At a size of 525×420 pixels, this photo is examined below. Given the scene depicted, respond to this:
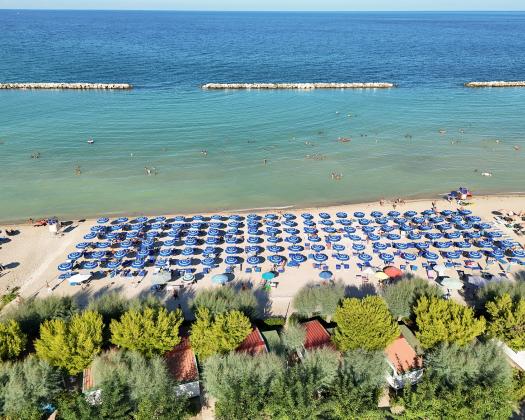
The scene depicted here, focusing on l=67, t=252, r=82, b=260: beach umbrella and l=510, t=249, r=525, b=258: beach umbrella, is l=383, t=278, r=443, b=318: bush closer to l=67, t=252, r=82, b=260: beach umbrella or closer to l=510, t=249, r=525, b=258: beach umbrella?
l=510, t=249, r=525, b=258: beach umbrella

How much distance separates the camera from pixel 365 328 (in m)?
19.5

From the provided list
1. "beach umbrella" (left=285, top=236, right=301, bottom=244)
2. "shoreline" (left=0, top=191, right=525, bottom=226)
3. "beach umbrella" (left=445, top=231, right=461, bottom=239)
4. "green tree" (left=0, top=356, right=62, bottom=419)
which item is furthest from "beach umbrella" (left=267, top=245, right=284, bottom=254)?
"green tree" (left=0, top=356, right=62, bottom=419)

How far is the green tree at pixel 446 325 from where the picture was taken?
19.5 metres

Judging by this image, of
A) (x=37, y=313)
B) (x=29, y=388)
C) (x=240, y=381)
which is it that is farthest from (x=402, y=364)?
(x=37, y=313)

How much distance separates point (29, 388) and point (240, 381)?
28.9 feet

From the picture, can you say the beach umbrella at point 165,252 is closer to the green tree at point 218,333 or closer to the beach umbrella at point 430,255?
the green tree at point 218,333

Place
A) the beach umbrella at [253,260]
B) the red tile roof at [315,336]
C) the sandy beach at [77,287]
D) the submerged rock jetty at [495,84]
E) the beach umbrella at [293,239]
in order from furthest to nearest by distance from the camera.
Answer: the submerged rock jetty at [495,84]
the beach umbrella at [293,239]
the beach umbrella at [253,260]
the sandy beach at [77,287]
the red tile roof at [315,336]

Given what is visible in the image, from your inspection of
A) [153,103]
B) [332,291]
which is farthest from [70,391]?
[153,103]

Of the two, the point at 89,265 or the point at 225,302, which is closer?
the point at 225,302

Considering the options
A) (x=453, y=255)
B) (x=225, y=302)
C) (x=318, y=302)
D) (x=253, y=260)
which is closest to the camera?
(x=225, y=302)

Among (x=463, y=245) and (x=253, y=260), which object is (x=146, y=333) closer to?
(x=253, y=260)

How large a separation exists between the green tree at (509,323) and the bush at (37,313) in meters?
22.0

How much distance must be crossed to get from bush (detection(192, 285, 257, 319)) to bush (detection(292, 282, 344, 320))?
2.66m

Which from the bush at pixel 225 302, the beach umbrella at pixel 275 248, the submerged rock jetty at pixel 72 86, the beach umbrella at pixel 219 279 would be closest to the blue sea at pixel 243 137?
the submerged rock jetty at pixel 72 86
